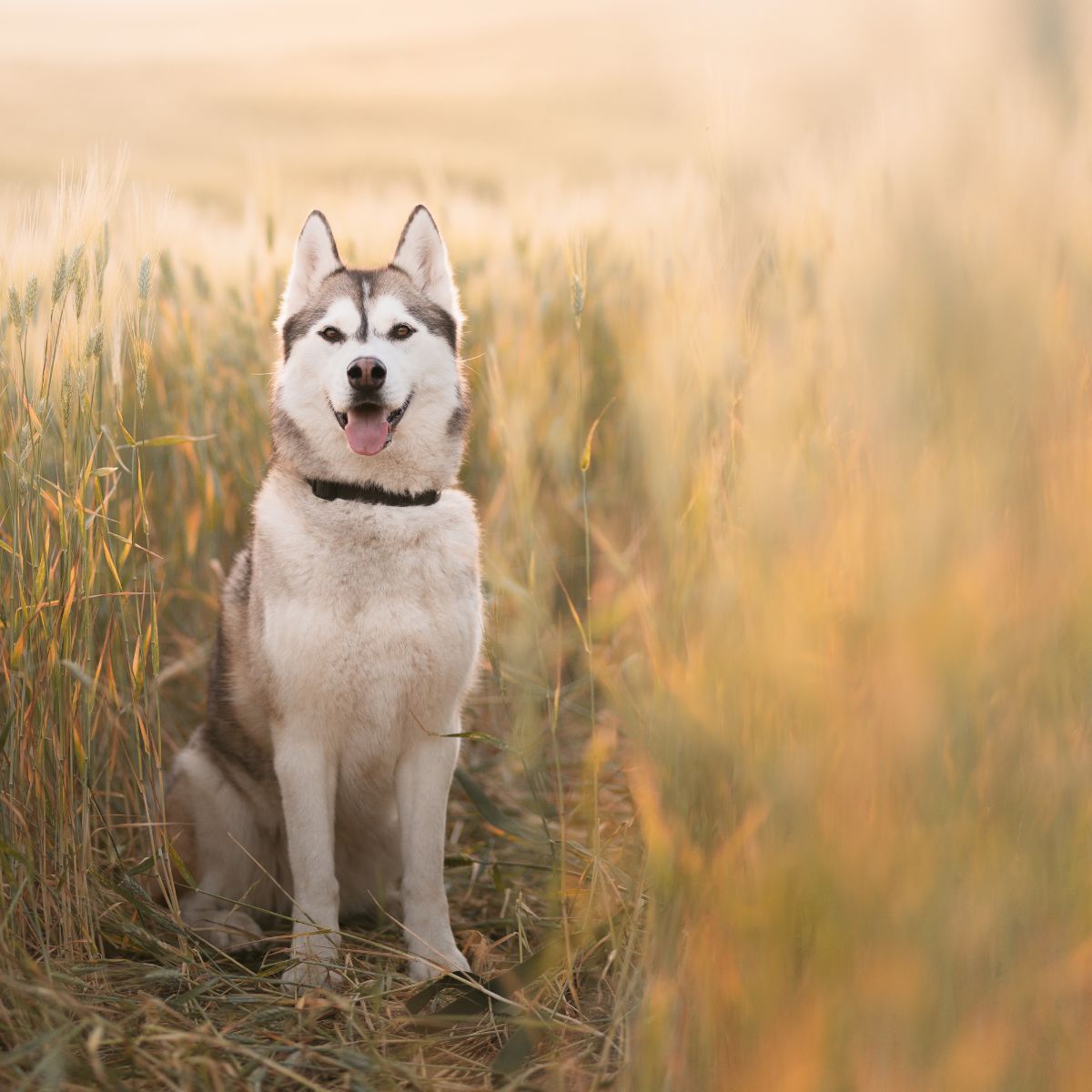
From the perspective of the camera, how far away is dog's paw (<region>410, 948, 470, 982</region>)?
2.90 m

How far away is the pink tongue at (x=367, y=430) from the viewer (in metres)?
3.07

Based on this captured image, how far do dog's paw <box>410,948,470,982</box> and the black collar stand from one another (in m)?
1.18

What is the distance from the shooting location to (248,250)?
4.90 m

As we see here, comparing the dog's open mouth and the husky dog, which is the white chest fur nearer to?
the husky dog

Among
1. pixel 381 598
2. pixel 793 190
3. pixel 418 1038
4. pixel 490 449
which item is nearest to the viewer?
pixel 793 190

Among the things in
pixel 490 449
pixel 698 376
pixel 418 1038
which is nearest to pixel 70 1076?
pixel 418 1038

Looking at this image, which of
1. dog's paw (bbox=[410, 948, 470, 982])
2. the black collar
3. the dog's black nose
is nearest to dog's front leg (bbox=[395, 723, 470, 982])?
dog's paw (bbox=[410, 948, 470, 982])

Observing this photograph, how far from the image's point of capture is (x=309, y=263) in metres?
3.46

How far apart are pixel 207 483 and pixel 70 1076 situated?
7.89 feet

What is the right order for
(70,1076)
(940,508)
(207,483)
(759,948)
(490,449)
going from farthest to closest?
(490,449)
(207,483)
(70,1076)
(759,948)
(940,508)

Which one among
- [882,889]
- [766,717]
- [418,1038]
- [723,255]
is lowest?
[418,1038]

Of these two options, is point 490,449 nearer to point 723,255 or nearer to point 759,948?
point 723,255

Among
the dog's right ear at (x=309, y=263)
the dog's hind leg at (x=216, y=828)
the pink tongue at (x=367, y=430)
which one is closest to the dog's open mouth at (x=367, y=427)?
the pink tongue at (x=367, y=430)

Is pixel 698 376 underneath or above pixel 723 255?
underneath
